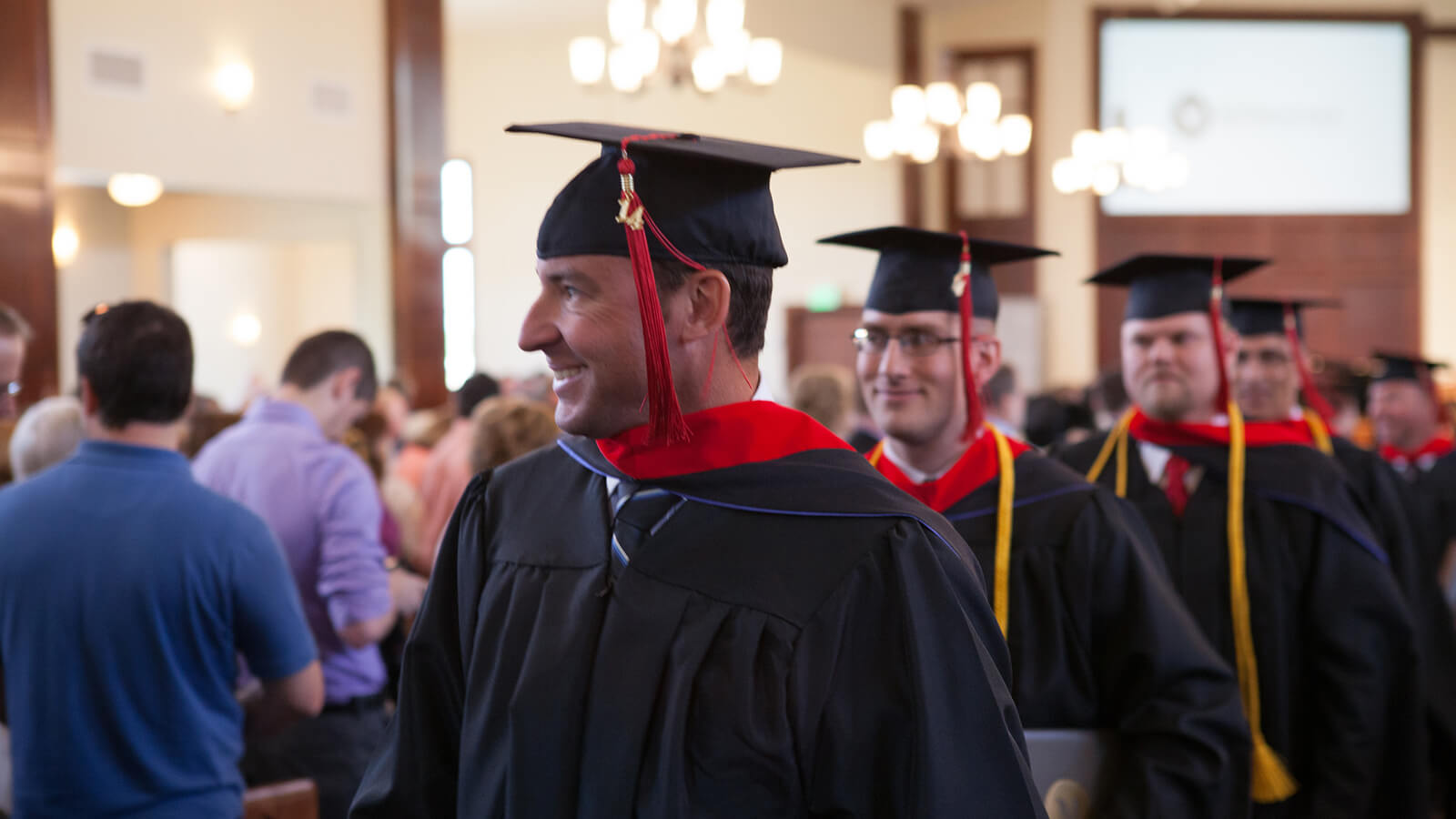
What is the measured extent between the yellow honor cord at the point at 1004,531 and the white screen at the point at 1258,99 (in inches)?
549

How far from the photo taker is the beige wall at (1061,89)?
15.5m

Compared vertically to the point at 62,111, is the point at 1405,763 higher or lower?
lower

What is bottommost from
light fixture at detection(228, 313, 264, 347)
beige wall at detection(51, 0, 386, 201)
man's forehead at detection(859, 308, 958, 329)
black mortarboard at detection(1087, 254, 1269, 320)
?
man's forehead at detection(859, 308, 958, 329)

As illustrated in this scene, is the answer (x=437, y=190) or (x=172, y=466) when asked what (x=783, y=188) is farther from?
(x=172, y=466)

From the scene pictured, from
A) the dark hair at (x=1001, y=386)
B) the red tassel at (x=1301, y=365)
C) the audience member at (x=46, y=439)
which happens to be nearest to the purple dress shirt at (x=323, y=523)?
the audience member at (x=46, y=439)

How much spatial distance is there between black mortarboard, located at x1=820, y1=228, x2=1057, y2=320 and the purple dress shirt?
1.50 meters

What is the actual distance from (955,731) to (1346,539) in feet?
7.20

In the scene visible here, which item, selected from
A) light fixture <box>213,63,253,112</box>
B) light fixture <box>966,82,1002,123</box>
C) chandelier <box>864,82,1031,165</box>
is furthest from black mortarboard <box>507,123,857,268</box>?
light fixture <box>966,82,1002,123</box>

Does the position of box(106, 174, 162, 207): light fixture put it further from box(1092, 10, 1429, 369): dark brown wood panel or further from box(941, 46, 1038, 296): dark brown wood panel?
box(1092, 10, 1429, 369): dark brown wood panel

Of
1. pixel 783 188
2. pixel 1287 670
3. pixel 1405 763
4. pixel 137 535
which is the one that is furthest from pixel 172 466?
pixel 783 188

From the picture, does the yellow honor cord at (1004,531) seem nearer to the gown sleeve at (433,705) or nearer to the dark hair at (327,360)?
the gown sleeve at (433,705)

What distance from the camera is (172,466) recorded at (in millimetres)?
2531

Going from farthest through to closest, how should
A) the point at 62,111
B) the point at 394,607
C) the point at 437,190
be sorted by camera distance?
the point at 437,190, the point at 62,111, the point at 394,607

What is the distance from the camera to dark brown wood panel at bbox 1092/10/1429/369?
15766 millimetres
